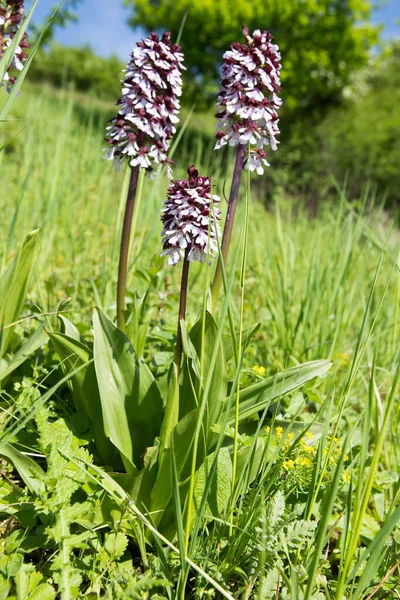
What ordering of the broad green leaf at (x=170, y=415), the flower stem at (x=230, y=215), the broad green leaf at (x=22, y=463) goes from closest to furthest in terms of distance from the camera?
the broad green leaf at (x=170, y=415) → the broad green leaf at (x=22, y=463) → the flower stem at (x=230, y=215)

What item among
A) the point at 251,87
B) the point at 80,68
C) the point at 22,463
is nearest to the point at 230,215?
the point at 251,87

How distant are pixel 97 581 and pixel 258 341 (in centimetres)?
169

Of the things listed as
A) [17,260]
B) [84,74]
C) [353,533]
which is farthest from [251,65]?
[84,74]

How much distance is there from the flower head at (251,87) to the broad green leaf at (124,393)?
694 mm

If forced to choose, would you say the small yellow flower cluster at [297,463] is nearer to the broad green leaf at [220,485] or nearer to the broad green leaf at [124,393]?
the broad green leaf at [220,485]

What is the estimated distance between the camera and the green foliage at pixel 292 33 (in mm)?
19406

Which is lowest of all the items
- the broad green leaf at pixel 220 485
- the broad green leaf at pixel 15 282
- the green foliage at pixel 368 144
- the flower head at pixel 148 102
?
the broad green leaf at pixel 220 485

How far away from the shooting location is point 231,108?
4.93ft

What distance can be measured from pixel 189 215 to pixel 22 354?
842 millimetres

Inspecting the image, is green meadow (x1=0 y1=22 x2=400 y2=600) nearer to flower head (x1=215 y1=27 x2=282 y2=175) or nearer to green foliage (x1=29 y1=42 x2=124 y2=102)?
flower head (x1=215 y1=27 x2=282 y2=175)

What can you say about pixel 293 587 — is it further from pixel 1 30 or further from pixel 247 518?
pixel 1 30

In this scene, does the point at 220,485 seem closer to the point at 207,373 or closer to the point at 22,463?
the point at 207,373

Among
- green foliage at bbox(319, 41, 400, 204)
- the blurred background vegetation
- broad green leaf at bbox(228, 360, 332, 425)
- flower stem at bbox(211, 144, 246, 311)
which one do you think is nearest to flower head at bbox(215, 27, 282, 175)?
flower stem at bbox(211, 144, 246, 311)

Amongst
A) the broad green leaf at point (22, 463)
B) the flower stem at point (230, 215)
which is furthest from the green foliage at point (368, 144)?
the broad green leaf at point (22, 463)
